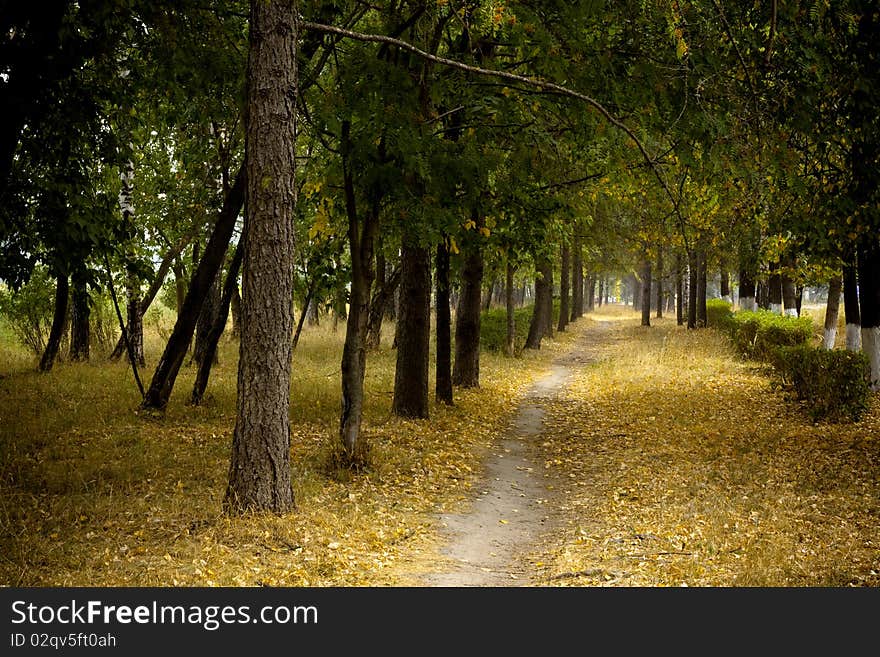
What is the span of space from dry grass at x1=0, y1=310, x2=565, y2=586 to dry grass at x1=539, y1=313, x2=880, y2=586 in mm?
1547

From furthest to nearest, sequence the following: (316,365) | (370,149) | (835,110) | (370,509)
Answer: (316,365) < (835,110) < (370,149) < (370,509)

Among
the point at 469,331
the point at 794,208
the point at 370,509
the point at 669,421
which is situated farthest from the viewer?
the point at 469,331

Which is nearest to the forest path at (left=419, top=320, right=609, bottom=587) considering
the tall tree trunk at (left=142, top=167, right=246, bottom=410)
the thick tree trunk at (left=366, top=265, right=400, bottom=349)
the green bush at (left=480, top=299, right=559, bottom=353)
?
the thick tree trunk at (left=366, top=265, right=400, bottom=349)

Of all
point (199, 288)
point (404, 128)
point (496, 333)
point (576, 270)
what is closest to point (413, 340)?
point (199, 288)

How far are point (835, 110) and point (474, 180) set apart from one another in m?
4.56

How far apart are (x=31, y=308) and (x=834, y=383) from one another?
1693cm

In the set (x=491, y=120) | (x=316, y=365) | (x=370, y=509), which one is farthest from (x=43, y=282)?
(x=370, y=509)

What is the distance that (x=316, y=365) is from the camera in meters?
20.6

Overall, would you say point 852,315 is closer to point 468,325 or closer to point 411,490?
point 468,325

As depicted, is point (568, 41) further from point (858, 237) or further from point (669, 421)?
point (669, 421)

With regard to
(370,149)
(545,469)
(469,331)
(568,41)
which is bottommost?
(545,469)

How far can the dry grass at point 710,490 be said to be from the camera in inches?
257

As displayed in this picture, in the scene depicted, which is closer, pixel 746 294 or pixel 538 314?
pixel 538 314

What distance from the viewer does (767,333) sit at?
21.4 meters
